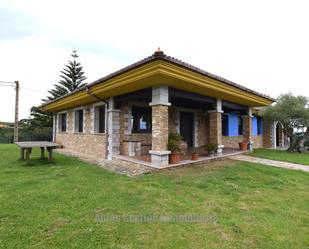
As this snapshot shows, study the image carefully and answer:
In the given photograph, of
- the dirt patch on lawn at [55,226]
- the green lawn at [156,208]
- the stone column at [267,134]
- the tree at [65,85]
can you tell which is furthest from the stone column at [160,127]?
the tree at [65,85]

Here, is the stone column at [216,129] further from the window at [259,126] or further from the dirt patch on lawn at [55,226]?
the window at [259,126]

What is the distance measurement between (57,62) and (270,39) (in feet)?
83.7

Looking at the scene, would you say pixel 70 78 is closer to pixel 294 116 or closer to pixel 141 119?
pixel 141 119

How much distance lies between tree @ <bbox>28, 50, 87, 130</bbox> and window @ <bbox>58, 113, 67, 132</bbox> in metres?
12.3

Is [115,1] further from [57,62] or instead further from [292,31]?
[57,62]

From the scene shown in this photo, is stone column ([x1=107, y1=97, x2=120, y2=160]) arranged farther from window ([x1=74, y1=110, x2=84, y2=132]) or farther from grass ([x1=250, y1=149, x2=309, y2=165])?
grass ([x1=250, y1=149, x2=309, y2=165])

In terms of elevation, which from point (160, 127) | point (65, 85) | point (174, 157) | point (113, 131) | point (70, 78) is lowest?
point (174, 157)

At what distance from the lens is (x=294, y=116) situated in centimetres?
1097

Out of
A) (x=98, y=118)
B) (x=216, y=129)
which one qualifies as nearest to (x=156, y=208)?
(x=216, y=129)

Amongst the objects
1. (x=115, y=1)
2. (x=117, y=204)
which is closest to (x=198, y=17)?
(x=115, y=1)

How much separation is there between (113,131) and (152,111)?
238 centimetres

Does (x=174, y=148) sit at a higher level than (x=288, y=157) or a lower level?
higher

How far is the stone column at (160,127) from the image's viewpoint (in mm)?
5867

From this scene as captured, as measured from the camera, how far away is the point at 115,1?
6840mm
